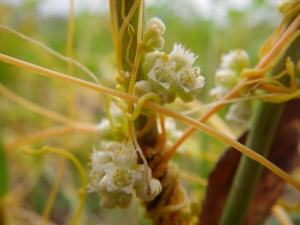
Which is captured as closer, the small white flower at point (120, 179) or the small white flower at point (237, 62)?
the small white flower at point (120, 179)

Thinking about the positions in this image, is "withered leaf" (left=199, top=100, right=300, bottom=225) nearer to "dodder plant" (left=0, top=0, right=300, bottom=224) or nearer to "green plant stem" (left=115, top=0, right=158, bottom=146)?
"dodder plant" (left=0, top=0, right=300, bottom=224)

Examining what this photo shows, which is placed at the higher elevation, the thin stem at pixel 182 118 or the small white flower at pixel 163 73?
the small white flower at pixel 163 73

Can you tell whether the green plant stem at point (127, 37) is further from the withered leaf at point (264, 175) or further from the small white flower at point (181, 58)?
the withered leaf at point (264, 175)

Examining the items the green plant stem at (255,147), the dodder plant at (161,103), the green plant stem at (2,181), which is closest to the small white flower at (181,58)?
the dodder plant at (161,103)

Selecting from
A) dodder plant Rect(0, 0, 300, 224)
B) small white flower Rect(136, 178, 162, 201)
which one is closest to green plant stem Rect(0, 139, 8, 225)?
dodder plant Rect(0, 0, 300, 224)

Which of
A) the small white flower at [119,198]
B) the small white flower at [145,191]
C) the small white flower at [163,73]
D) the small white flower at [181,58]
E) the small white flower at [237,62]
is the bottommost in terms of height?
the small white flower at [119,198]

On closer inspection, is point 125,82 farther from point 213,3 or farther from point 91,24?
point 91,24
